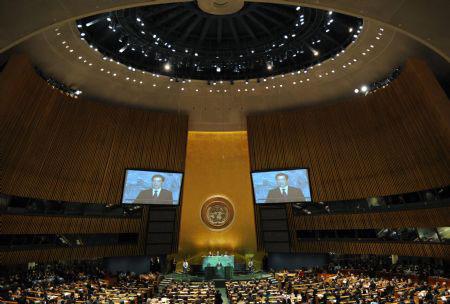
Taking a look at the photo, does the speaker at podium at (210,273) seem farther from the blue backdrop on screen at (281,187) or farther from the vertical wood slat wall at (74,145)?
the blue backdrop on screen at (281,187)

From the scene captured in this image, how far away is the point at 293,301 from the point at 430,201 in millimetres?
9560

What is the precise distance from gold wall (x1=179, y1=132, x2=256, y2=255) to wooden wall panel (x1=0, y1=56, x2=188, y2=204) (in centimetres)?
314

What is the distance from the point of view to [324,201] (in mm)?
20812

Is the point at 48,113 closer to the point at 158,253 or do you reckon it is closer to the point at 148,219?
the point at 148,219

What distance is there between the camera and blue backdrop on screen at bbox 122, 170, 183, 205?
19.5 meters

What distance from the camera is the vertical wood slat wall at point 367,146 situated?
15859 mm

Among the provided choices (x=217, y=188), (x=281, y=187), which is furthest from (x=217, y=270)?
(x=217, y=188)

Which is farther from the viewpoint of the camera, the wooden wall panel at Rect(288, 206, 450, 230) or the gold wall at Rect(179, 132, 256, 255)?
the gold wall at Rect(179, 132, 256, 255)

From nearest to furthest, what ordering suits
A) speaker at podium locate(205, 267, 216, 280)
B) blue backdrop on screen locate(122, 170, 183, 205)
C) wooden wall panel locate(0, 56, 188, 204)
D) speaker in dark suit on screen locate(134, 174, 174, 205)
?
wooden wall panel locate(0, 56, 188, 204) < blue backdrop on screen locate(122, 170, 183, 205) < speaker in dark suit on screen locate(134, 174, 174, 205) < speaker at podium locate(205, 267, 216, 280)

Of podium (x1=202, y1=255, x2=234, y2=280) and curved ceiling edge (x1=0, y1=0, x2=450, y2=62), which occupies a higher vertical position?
curved ceiling edge (x1=0, y1=0, x2=450, y2=62)

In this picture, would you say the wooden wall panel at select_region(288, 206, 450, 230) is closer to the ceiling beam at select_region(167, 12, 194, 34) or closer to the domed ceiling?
the domed ceiling

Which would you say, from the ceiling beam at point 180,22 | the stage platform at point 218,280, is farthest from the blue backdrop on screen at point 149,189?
the ceiling beam at point 180,22

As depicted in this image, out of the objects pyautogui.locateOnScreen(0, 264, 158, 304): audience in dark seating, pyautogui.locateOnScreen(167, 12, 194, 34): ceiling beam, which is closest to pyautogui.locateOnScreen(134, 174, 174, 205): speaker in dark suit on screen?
pyautogui.locateOnScreen(0, 264, 158, 304): audience in dark seating

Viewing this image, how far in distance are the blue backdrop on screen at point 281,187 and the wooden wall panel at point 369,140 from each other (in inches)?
42.2
